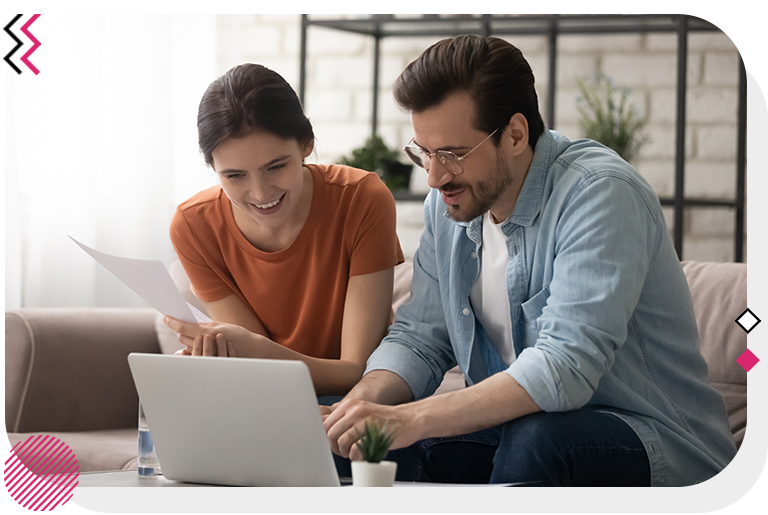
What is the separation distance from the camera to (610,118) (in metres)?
2.29

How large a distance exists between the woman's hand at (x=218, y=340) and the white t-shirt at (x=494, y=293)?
0.36 metres

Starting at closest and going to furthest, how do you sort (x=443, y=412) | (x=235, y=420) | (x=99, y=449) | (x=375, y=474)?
1. (x=375, y=474)
2. (x=235, y=420)
3. (x=443, y=412)
4. (x=99, y=449)

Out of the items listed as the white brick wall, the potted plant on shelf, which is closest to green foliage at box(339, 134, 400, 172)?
the potted plant on shelf

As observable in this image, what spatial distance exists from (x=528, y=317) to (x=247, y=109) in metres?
0.57

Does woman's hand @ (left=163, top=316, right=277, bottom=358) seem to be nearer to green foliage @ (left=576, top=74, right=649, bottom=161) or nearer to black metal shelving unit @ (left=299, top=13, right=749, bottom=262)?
black metal shelving unit @ (left=299, top=13, right=749, bottom=262)

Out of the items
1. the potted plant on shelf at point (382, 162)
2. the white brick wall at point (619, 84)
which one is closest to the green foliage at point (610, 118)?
the white brick wall at point (619, 84)

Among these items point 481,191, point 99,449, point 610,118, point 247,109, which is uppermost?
point 610,118

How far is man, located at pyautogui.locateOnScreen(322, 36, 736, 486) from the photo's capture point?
104 centimetres

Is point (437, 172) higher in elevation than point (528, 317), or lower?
higher

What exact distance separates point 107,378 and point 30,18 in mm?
1115

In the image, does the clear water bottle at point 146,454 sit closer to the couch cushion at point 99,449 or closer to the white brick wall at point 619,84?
the couch cushion at point 99,449

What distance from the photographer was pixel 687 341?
1.19 metres
